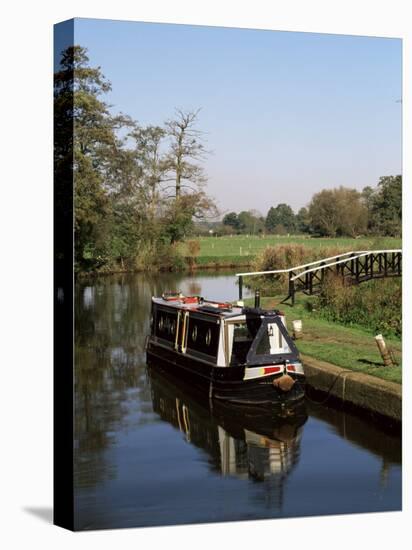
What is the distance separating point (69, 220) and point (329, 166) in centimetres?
342

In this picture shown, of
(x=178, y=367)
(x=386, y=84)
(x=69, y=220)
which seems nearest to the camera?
(x=69, y=220)

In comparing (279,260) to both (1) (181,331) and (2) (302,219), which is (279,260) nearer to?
(2) (302,219)

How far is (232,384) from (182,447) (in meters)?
1.40

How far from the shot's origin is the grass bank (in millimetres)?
12102

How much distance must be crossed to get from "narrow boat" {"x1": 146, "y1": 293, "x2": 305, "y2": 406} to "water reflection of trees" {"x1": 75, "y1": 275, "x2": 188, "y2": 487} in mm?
273

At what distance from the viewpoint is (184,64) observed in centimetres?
1088

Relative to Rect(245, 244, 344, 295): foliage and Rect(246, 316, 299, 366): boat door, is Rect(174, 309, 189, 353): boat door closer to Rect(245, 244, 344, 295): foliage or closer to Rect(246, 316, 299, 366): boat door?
Rect(246, 316, 299, 366): boat door

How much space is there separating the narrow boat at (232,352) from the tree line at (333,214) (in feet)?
3.41

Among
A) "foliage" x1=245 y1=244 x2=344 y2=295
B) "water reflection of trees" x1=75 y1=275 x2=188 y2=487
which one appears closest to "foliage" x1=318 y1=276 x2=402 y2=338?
"foliage" x1=245 y1=244 x2=344 y2=295

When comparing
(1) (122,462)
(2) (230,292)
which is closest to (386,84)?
(2) (230,292)

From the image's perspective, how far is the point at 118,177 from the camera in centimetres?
1109

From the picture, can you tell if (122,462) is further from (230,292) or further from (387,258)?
(387,258)

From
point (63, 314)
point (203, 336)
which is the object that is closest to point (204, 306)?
point (203, 336)

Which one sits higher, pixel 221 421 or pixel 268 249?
pixel 268 249
